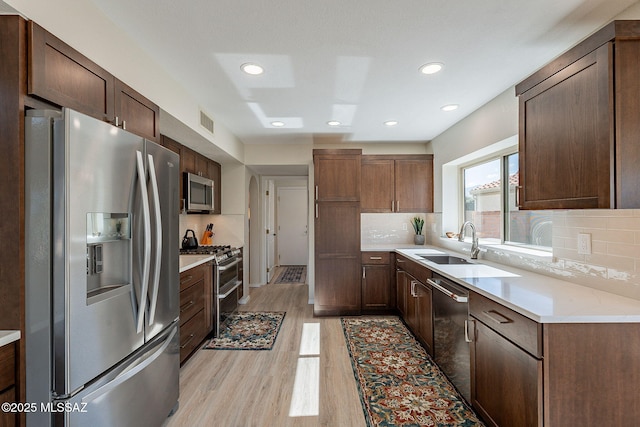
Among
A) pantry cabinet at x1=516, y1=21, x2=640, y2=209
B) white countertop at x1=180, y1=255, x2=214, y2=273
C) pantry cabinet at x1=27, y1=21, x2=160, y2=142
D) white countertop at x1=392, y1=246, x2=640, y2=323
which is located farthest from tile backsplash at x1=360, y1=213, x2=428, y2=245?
pantry cabinet at x1=27, y1=21, x2=160, y2=142

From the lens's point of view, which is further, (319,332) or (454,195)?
(454,195)

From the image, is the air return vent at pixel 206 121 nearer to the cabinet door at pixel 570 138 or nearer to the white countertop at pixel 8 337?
the white countertop at pixel 8 337

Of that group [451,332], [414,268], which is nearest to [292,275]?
[414,268]

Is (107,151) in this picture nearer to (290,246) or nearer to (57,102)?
(57,102)

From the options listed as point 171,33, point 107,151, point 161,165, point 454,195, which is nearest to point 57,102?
point 107,151

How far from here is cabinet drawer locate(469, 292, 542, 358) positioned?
1.35m

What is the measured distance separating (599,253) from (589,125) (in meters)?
0.83

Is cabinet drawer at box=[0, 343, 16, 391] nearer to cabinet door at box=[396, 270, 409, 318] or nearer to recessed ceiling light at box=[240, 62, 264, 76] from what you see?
recessed ceiling light at box=[240, 62, 264, 76]

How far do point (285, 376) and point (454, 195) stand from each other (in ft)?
9.74

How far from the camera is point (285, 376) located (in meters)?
2.44

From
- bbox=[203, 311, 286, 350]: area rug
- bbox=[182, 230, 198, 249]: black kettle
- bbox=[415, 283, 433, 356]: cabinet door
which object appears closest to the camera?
bbox=[415, 283, 433, 356]: cabinet door

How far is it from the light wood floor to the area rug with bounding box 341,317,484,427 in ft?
0.34

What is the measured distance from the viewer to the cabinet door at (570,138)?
135cm

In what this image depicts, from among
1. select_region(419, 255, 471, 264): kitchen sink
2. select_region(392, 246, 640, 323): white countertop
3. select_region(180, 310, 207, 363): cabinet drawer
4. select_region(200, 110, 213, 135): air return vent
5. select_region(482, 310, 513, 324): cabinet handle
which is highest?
select_region(200, 110, 213, 135): air return vent
